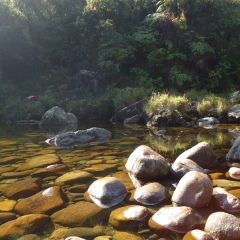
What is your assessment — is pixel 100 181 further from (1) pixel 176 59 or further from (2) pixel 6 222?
(1) pixel 176 59

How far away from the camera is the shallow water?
5.27 m

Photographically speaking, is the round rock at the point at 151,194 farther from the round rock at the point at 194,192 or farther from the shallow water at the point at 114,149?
the shallow water at the point at 114,149

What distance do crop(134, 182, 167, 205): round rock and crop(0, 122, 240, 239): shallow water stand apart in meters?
0.71

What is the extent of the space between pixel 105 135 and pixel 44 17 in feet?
40.8

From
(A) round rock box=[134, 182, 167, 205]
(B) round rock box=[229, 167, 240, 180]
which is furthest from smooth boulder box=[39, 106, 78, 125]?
(A) round rock box=[134, 182, 167, 205]

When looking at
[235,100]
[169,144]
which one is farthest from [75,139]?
[235,100]

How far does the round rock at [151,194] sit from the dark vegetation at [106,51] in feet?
34.1

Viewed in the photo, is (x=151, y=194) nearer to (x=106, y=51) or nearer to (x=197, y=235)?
(x=197, y=235)

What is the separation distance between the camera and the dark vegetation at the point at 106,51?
15.5m

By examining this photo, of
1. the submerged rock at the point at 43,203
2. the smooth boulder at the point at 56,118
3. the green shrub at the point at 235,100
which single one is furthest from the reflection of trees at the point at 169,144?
the smooth boulder at the point at 56,118

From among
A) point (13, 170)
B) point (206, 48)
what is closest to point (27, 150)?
point (13, 170)

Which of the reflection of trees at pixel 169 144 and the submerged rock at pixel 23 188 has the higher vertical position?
the reflection of trees at pixel 169 144

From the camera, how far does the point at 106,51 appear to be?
16.5 m

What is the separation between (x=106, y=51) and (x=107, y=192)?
13433mm
